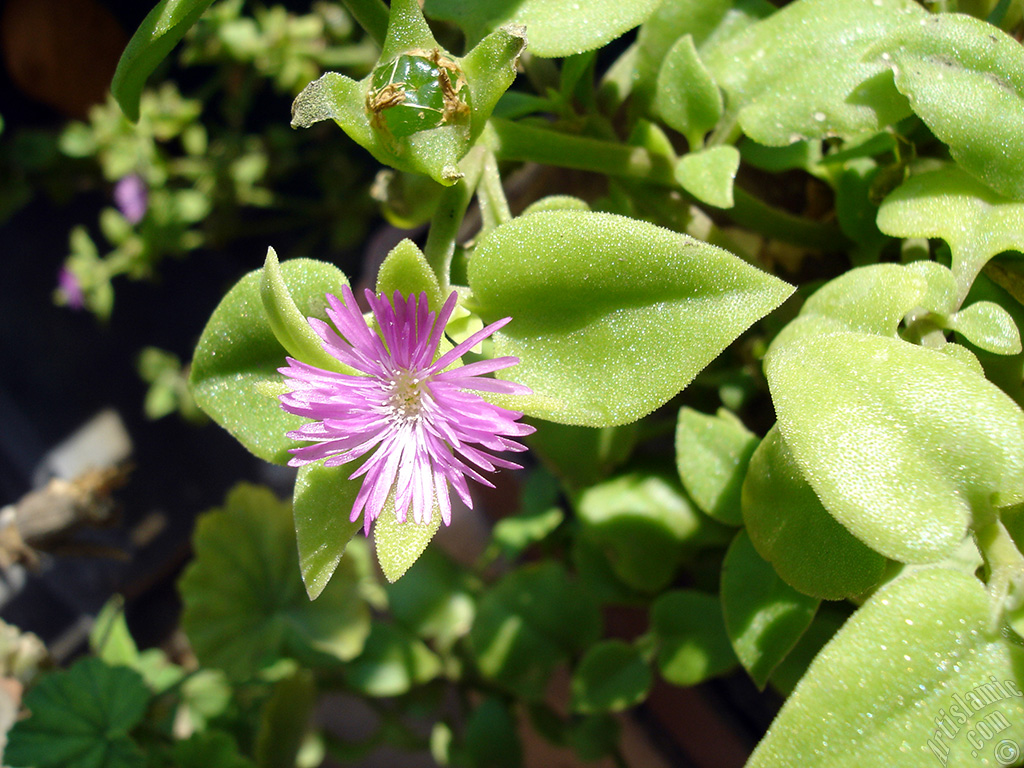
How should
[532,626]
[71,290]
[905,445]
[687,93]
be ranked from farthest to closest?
[71,290], [532,626], [687,93], [905,445]

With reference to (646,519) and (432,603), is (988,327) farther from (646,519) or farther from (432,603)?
(432,603)

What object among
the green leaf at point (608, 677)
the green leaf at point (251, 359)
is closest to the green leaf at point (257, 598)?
the green leaf at point (608, 677)

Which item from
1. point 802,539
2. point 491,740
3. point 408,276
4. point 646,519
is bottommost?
point 491,740

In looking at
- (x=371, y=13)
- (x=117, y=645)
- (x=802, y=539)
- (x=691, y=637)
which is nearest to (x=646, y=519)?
(x=691, y=637)

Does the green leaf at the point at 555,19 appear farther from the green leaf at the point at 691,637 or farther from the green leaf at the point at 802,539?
the green leaf at the point at 691,637

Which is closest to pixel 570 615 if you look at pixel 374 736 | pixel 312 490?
pixel 374 736
